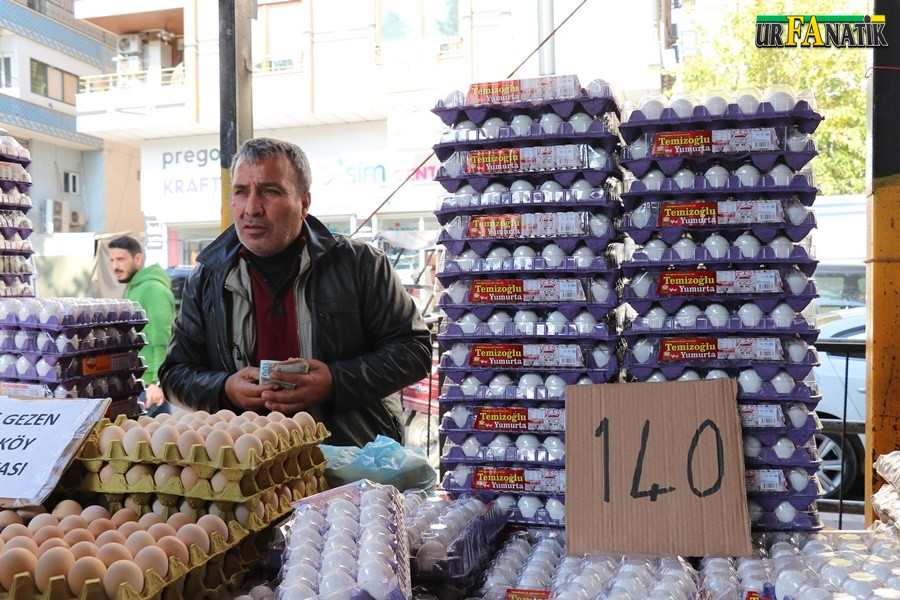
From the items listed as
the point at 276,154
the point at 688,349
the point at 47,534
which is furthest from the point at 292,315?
the point at 47,534

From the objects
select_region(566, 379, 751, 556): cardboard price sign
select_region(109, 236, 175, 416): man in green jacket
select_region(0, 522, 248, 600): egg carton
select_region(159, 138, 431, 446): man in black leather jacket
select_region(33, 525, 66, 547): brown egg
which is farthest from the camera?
select_region(109, 236, 175, 416): man in green jacket

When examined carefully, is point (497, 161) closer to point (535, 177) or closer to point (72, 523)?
point (535, 177)

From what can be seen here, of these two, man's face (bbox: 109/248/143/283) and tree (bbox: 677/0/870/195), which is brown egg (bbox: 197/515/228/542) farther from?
tree (bbox: 677/0/870/195)

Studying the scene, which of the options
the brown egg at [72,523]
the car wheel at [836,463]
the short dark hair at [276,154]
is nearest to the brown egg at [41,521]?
the brown egg at [72,523]

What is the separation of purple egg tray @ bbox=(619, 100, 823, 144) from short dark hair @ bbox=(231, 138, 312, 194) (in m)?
1.38

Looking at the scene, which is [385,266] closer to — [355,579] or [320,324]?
[320,324]

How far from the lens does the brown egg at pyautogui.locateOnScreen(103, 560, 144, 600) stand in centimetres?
156

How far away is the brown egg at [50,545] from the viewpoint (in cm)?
166

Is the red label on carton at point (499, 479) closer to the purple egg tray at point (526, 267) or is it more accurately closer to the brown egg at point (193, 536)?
the purple egg tray at point (526, 267)

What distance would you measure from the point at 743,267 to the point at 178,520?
188cm

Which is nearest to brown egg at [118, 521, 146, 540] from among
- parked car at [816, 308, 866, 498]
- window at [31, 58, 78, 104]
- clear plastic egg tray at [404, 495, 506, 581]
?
clear plastic egg tray at [404, 495, 506, 581]

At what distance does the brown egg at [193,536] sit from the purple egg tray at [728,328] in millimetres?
1505

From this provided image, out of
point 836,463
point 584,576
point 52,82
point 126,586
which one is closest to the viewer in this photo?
point 126,586

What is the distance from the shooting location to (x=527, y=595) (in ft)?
→ 6.57
